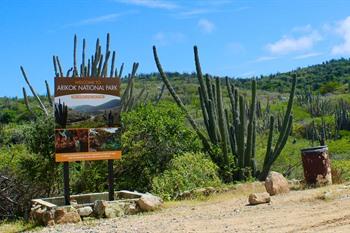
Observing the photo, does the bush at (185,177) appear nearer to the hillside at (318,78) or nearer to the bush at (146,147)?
the bush at (146,147)

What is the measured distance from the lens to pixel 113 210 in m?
12.4

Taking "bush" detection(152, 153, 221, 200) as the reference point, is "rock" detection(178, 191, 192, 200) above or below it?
below

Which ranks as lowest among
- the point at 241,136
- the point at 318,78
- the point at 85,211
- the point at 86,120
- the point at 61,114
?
the point at 85,211

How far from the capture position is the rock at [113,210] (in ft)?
40.4

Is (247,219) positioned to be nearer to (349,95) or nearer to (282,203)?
(282,203)

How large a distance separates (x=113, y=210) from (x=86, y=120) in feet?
7.35

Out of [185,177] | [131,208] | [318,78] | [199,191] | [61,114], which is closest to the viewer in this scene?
[131,208]

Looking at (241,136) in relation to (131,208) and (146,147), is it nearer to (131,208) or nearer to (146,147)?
(146,147)

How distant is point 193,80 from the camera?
88562 millimetres

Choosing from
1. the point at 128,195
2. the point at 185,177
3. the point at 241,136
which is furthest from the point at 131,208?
the point at 241,136

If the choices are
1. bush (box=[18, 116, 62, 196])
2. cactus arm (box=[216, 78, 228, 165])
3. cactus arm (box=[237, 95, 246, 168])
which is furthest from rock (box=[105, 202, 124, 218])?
cactus arm (box=[237, 95, 246, 168])

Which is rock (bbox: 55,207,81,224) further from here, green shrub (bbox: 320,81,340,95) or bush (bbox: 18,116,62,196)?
green shrub (bbox: 320,81,340,95)

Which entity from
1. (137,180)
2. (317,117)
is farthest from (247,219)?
(317,117)

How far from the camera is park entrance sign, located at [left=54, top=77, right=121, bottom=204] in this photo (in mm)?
13094
